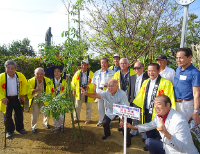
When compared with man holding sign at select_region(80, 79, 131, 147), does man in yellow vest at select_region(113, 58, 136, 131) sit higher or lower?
higher

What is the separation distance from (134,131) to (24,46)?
20.1 metres

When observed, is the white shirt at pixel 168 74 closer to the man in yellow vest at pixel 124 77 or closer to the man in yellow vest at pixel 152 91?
the man in yellow vest at pixel 152 91

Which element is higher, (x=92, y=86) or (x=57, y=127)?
(x=92, y=86)

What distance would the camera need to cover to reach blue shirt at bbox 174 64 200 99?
2.74 metres

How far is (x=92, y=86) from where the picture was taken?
476cm

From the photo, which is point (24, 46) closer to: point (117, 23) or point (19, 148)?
point (117, 23)

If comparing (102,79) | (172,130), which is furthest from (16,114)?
(172,130)

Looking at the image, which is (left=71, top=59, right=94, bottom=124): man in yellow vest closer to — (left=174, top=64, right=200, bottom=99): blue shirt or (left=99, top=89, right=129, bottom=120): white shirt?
(left=99, top=89, right=129, bottom=120): white shirt

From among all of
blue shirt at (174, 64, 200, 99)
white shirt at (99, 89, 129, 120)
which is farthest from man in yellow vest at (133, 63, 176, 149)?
white shirt at (99, 89, 129, 120)

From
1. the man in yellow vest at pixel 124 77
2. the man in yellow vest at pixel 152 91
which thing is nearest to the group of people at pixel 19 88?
the man in yellow vest at pixel 124 77

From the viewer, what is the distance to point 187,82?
2.83 metres

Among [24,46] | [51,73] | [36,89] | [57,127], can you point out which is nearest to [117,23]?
[51,73]

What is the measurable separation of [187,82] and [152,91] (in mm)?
690

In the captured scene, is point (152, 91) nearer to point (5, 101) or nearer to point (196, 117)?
point (196, 117)
